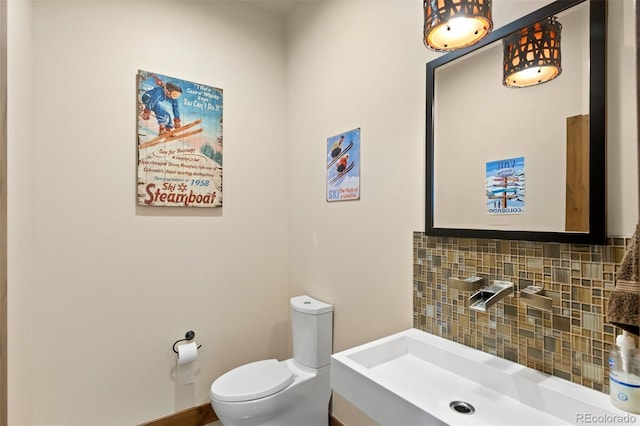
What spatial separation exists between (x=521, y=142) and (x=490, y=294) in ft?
1.85

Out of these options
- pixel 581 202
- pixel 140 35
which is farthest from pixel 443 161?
pixel 140 35

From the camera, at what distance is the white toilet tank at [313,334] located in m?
1.93

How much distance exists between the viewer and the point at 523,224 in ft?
3.81

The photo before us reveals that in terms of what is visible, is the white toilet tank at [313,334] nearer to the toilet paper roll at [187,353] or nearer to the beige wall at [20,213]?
the toilet paper roll at [187,353]

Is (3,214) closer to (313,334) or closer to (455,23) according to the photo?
(313,334)

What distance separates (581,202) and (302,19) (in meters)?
2.09

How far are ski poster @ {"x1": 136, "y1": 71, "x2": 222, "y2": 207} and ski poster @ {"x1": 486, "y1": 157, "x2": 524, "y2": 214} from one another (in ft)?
5.34

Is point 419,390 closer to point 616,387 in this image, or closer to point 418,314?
point 418,314

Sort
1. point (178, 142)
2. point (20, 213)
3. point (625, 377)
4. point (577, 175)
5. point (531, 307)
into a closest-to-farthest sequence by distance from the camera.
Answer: point (625, 377)
point (577, 175)
point (531, 307)
point (20, 213)
point (178, 142)

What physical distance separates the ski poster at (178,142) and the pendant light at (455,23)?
147 centimetres

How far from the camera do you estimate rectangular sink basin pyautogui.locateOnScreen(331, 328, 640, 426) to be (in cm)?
92

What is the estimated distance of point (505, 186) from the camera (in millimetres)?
1220


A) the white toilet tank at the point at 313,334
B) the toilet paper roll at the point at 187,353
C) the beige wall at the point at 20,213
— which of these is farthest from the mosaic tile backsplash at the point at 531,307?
the beige wall at the point at 20,213

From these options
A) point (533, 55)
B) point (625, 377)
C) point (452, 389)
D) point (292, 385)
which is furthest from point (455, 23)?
point (292, 385)
